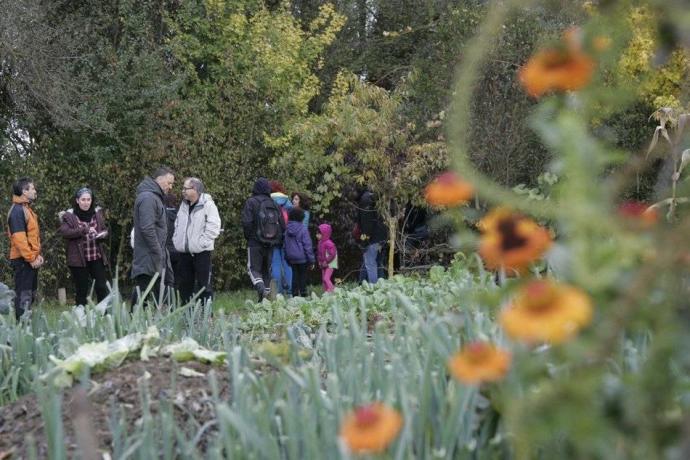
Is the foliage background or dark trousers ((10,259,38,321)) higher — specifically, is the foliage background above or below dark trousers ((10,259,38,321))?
above

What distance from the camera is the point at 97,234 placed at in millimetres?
10820

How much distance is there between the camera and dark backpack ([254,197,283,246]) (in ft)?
38.2

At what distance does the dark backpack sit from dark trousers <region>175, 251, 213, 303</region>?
1.71 m

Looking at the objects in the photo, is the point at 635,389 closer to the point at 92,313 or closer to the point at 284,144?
the point at 92,313

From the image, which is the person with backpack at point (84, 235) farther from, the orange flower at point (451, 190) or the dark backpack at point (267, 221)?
the orange flower at point (451, 190)

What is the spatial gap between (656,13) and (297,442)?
3.37 ft

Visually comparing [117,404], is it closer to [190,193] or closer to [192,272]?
[190,193]

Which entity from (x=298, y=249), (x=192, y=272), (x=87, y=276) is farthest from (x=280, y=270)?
(x=192, y=272)

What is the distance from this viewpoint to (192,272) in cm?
1001

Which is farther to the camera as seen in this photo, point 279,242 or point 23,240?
point 279,242

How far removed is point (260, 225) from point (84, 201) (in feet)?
6.98

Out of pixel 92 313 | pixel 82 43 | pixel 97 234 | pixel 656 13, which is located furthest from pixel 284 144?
pixel 656 13

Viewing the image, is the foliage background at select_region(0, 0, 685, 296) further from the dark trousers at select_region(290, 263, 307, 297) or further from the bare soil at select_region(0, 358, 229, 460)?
the bare soil at select_region(0, 358, 229, 460)

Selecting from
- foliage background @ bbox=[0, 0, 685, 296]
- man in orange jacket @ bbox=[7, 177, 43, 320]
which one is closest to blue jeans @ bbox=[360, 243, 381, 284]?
foliage background @ bbox=[0, 0, 685, 296]
